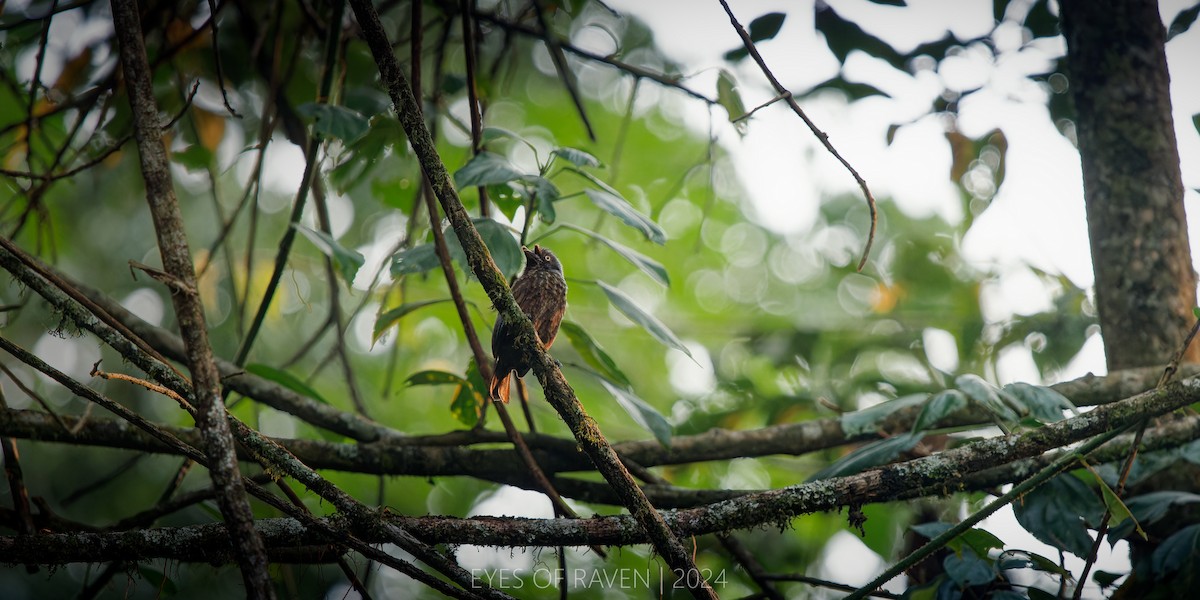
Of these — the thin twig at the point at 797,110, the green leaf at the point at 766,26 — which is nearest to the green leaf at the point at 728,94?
the green leaf at the point at 766,26

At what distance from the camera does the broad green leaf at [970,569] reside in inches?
80.5

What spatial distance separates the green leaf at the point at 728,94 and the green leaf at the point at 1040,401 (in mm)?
1218

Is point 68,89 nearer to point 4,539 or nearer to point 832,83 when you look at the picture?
point 4,539

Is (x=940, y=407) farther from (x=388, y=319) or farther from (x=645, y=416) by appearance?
(x=388, y=319)

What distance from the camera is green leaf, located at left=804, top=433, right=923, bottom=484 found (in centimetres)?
210

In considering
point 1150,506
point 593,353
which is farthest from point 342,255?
point 1150,506

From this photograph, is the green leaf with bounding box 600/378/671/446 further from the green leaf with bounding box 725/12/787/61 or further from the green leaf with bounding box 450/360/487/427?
the green leaf with bounding box 725/12/787/61

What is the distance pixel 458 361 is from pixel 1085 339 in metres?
4.42

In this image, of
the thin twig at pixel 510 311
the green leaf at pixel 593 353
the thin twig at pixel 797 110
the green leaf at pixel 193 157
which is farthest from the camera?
the green leaf at pixel 193 157

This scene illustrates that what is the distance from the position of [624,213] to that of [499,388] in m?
0.68

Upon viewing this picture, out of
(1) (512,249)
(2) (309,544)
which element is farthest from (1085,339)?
(2) (309,544)

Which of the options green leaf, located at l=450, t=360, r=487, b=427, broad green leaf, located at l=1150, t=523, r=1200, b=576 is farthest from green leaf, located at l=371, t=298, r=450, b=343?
broad green leaf, located at l=1150, t=523, r=1200, b=576

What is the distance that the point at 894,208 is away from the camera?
620 cm

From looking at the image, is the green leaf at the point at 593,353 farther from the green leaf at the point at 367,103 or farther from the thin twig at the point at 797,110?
the green leaf at the point at 367,103
